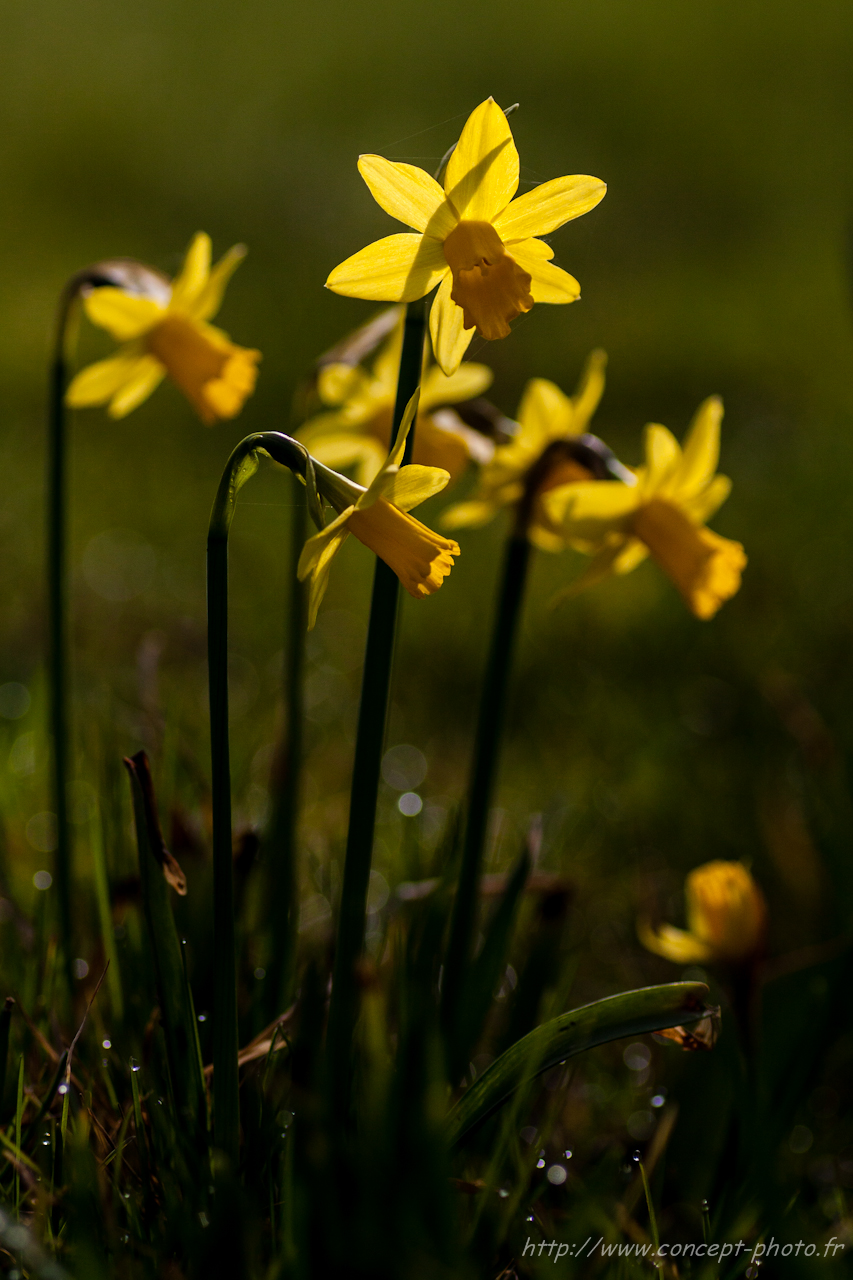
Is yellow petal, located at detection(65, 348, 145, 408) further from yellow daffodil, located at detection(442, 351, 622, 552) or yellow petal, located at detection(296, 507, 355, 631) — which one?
yellow petal, located at detection(296, 507, 355, 631)

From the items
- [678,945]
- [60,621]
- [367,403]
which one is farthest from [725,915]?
[60,621]

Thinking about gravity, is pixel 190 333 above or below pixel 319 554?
above

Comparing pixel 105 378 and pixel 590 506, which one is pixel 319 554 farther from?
pixel 105 378

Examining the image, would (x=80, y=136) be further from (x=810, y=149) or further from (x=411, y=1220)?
(x=411, y=1220)

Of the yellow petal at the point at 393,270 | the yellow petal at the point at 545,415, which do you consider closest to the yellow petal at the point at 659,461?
the yellow petal at the point at 545,415

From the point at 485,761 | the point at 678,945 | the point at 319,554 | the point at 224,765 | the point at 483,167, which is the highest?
the point at 483,167

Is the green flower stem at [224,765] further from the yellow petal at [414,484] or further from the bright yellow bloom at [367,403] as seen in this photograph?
the bright yellow bloom at [367,403]

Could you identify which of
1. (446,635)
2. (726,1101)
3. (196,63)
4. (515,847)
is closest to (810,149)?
(196,63)
